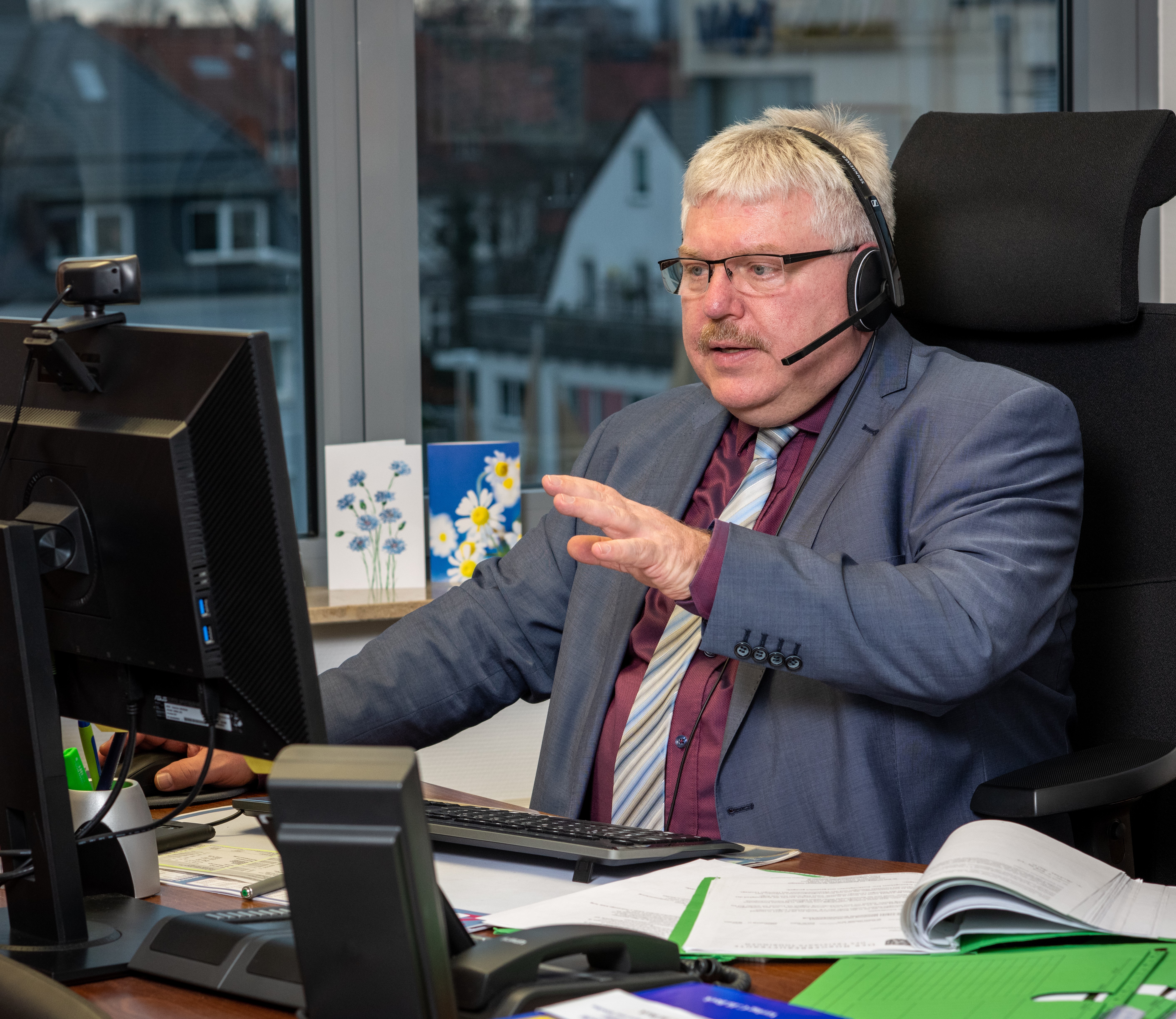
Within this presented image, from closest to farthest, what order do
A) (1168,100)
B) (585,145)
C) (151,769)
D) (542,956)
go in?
(542,956), (151,769), (585,145), (1168,100)

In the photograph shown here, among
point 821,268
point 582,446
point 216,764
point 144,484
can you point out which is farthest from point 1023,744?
point 582,446

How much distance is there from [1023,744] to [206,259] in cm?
158

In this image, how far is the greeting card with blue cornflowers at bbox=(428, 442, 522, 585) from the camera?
230 centimetres

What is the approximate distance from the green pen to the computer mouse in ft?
0.37

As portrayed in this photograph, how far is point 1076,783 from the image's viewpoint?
1.31 m

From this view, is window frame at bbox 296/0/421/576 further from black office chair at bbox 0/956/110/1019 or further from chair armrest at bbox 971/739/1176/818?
black office chair at bbox 0/956/110/1019

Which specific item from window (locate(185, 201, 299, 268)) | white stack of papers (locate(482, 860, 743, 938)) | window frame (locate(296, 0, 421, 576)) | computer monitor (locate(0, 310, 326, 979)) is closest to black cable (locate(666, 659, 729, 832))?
white stack of papers (locate(482, 860, 743, 938))

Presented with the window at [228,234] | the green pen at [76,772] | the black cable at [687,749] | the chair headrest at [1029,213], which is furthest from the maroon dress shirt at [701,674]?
the window at [228,234]

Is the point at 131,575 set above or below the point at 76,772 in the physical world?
above

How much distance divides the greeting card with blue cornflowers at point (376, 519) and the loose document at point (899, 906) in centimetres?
128

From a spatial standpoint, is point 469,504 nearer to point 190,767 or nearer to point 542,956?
point 190,767

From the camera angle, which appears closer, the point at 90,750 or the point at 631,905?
the point at 631,905

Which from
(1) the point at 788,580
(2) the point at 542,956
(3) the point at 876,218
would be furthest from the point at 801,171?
(2) the point at 542,956

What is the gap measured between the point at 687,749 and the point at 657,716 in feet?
0.21
